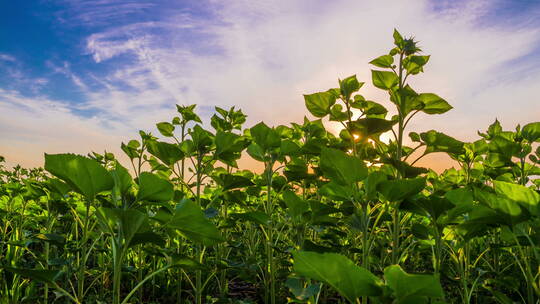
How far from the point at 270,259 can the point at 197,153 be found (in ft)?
2.91

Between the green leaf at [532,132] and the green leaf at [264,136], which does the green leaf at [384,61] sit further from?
the green leaf at [532,132]

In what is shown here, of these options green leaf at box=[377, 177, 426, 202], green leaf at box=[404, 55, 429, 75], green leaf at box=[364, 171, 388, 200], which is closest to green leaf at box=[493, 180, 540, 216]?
green leaf at box=[377, 177, 426, 202]

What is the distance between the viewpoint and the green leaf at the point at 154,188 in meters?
1.32

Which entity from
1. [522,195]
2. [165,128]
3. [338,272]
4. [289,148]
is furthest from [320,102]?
[338,272]

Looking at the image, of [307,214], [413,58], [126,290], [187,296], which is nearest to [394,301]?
[307,214]

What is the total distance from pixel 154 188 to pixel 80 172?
0.24 m

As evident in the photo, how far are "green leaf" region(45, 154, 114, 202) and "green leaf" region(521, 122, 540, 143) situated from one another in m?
2.91

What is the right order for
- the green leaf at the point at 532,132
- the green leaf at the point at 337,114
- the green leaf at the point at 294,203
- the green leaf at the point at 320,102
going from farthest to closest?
the green leaf at the point at 532,132
the green leaf at the point at 337,114
the green leaf at the point at 320,102
the green leaf at the point at 294,203

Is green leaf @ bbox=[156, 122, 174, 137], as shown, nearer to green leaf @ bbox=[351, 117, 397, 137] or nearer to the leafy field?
the leafy field

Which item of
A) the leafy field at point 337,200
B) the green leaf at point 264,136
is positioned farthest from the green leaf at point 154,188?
the green leaf at point 264,136

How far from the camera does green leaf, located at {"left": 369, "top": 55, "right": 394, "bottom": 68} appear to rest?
200cm

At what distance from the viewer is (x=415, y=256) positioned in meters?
4.83

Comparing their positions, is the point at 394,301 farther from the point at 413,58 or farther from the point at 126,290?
the point at 126,290

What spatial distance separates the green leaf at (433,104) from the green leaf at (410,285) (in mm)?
1149
